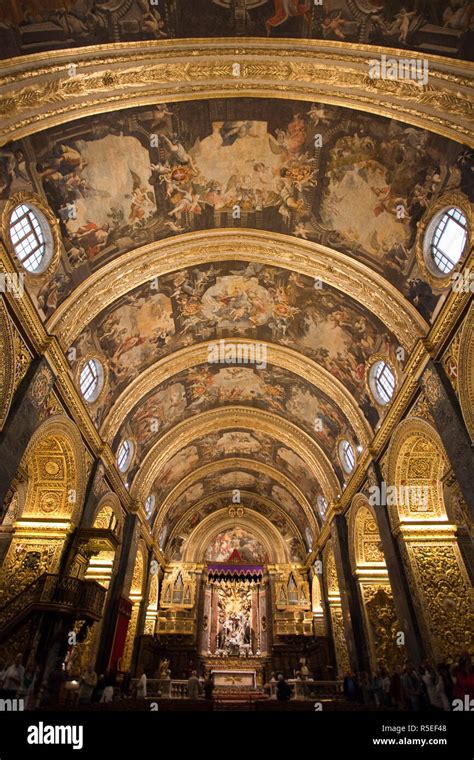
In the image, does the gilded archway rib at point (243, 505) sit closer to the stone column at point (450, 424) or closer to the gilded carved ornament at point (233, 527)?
the gilded carved ornament at point (233, 527)

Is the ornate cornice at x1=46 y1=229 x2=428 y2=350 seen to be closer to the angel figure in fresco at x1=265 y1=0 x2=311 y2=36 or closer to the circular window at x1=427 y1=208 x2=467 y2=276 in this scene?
the circular window at x1=427 y1=208 x2=467 y2=276

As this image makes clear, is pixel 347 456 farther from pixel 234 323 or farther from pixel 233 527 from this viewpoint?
pixel 233 527

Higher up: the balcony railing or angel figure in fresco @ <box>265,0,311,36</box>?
angel figure in fresco @ <box>265,0,311,36</box>

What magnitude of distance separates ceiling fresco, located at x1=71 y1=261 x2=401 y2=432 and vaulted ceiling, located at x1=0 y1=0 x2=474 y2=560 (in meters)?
0.07

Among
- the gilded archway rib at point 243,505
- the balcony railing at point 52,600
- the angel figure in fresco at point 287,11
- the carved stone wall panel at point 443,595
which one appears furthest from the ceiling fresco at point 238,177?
the gilded archway rib at point 243,505

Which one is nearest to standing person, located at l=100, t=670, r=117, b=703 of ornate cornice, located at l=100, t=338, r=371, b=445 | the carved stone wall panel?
ornate cornice, located at l=100, t=338, r=371, b=445

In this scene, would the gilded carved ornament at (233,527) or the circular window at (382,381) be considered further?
the gilded carved ornament at (233,527)

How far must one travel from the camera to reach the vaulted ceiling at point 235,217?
882cm

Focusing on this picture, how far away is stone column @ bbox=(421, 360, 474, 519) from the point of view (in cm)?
933

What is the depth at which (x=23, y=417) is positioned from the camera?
1002 centimetres

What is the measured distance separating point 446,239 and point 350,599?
13552mm

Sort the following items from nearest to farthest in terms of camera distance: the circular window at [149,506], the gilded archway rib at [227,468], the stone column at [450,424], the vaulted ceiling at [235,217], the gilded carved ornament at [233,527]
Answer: the vaulted ceiling at [235,217] → the stone column at [450,424] → the circular window at [149,506] → the gilded archway rib at [227,468] → the gilded carved ornament at [233,527]

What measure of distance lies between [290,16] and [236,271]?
7247 mm

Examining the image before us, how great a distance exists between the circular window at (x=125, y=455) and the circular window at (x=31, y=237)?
9097 millimetres
